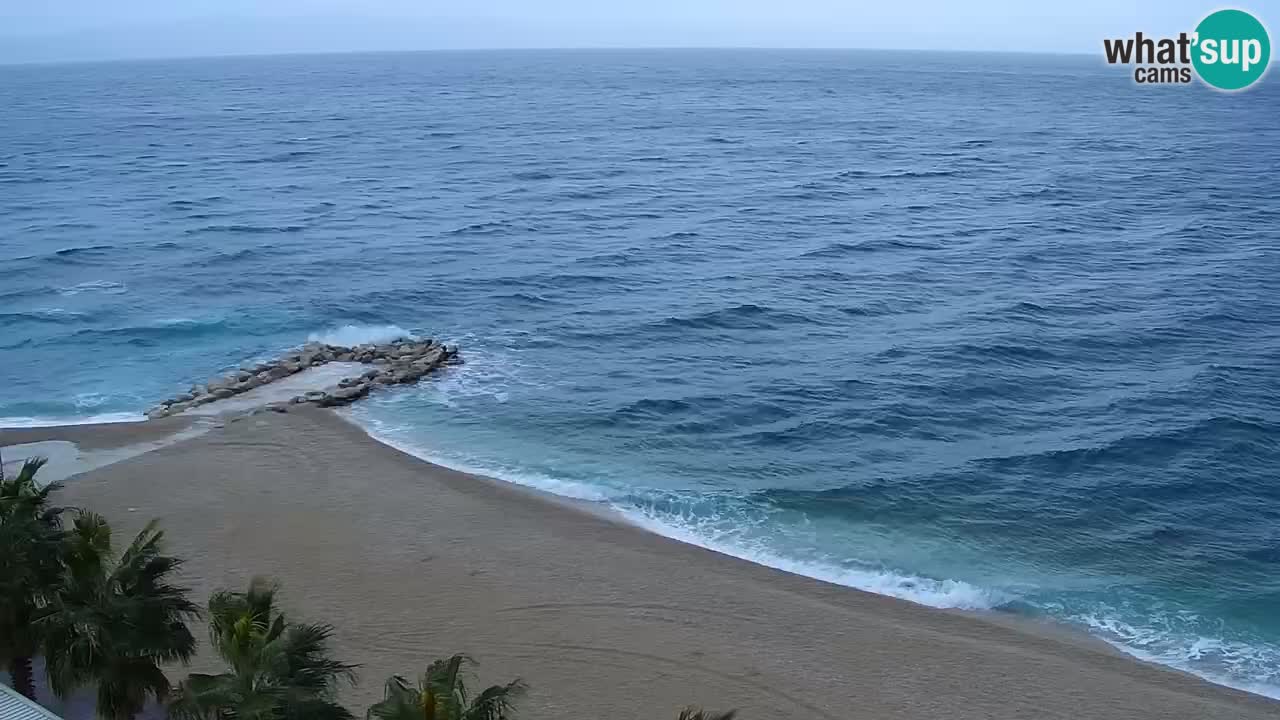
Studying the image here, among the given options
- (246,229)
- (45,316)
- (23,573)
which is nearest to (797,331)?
(45,316)

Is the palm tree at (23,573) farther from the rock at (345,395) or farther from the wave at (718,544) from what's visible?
the rock at (345,395)

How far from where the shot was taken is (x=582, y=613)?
22203 mm

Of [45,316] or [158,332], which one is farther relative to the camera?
[45,316]

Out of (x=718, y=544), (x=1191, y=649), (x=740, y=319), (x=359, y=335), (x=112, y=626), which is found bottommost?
(x=1191, y=649)

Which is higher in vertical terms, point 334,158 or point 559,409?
point 334,158

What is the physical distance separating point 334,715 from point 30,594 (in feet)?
19.2

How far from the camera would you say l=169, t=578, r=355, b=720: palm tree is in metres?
12.2

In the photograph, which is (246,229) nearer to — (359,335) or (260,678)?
(359,335)

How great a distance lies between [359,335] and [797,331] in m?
17.4

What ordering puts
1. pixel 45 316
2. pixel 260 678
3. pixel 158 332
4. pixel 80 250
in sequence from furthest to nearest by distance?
pixel 80 250
pixel 45 316
pixel 158 332
pixel 260 678

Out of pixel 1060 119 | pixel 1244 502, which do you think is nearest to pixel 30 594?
Answer: pixel 1244 502

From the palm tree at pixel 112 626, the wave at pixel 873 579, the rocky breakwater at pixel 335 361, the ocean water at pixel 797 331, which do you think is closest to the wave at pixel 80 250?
the ocean water at pixel 797 331

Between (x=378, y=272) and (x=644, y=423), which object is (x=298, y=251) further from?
(x=644, y=423)

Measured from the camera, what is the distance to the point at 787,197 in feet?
238
